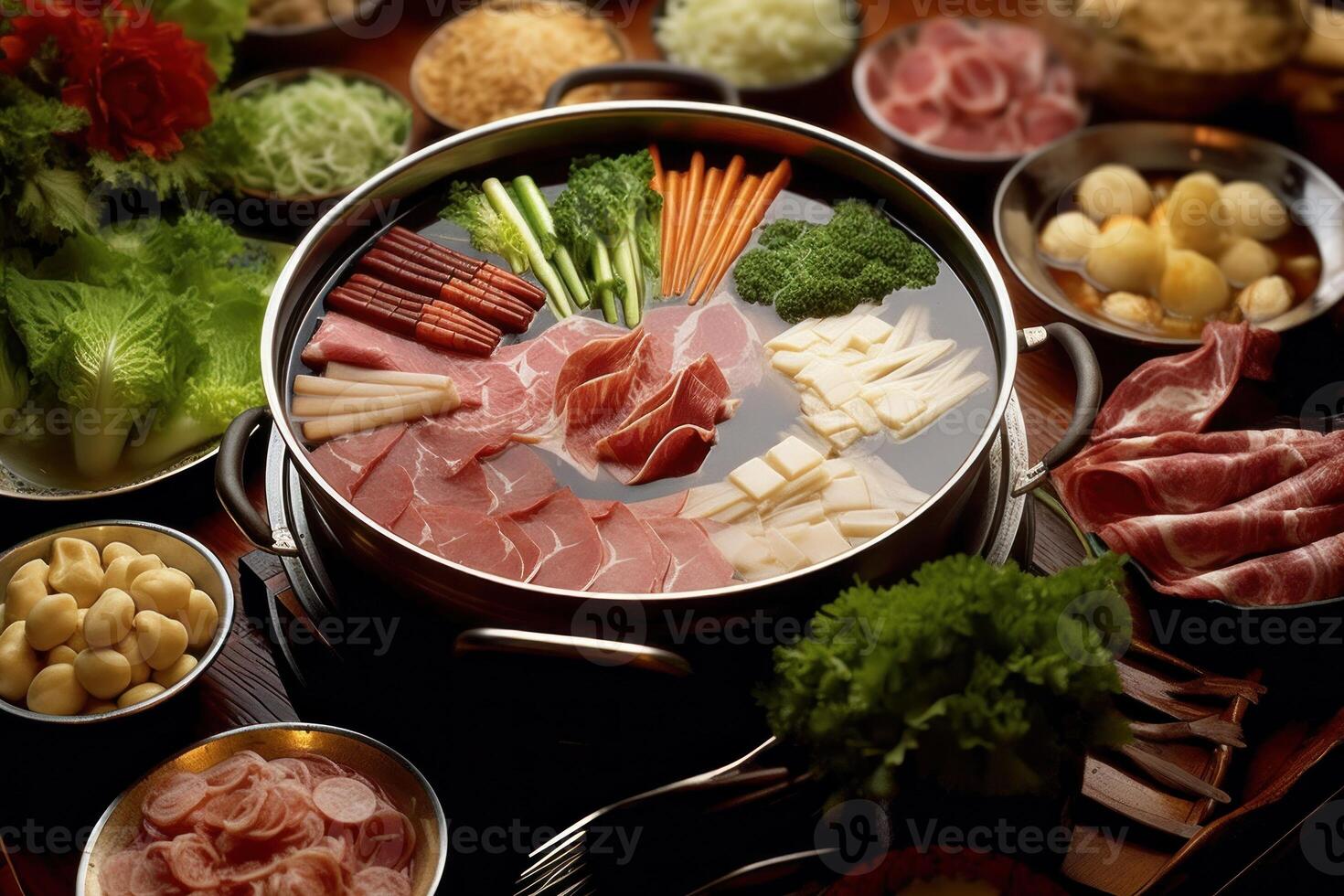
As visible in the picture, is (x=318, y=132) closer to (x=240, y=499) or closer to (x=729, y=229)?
(x=729, y=229)

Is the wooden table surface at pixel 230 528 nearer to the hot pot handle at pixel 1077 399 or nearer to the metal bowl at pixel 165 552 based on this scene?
the metal bowl at pixel 165 552

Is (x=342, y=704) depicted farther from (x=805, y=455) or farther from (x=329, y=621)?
(x=805, y=455)

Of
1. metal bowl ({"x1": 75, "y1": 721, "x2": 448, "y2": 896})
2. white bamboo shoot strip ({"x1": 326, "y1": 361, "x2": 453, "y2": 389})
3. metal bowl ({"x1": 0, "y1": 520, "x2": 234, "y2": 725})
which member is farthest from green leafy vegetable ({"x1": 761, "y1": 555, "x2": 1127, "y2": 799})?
metal bowl ({"x1": 0, "y1": 520, "x2": 234, "y2": 725})

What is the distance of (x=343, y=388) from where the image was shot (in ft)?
7.97

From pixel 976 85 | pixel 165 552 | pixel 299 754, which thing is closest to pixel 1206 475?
pixel 976 85

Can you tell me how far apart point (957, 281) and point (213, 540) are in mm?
1771

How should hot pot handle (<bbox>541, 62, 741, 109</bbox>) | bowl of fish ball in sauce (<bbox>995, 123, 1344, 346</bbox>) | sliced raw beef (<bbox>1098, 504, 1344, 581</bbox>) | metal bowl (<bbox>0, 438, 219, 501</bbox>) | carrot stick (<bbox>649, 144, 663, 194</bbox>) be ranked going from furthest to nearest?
hot pot handle (<bbox>541, 62, 741, 109</bbox>) < bowl of fish ball in sauce (<bbox>995, 123, 1344, 346</bbox>) < carrot stick (<bbox>649, 144, 663, 194</bbox>) < metal bowl (<bbox>0, 438, 219, 501</bbox>) < sliced raw beef (<bbox>1098, 504, 1344, 581</bbox>)

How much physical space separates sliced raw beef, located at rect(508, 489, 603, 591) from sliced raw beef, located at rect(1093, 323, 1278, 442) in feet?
4.17

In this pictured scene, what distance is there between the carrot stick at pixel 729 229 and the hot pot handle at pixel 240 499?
931 millimetres

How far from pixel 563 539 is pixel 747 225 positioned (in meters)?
0.95

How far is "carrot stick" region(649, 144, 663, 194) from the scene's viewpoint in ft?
9.46

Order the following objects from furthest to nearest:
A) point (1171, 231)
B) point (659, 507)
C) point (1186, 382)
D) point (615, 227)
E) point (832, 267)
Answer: point (1171, 231) → point (1186, 382) → point (615, 227) → point (832, 267) → point (659, 507)

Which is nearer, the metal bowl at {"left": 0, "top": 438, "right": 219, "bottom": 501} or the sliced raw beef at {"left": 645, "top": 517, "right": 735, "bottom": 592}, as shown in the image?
the sliced raw beef at {"left": 645, "top": 517, "right": 735, "bottom": 592}

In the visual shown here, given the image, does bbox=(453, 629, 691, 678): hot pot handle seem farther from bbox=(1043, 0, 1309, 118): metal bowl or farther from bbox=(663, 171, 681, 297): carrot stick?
bbox=(1043, 0, 1309, 118): metal bowl
